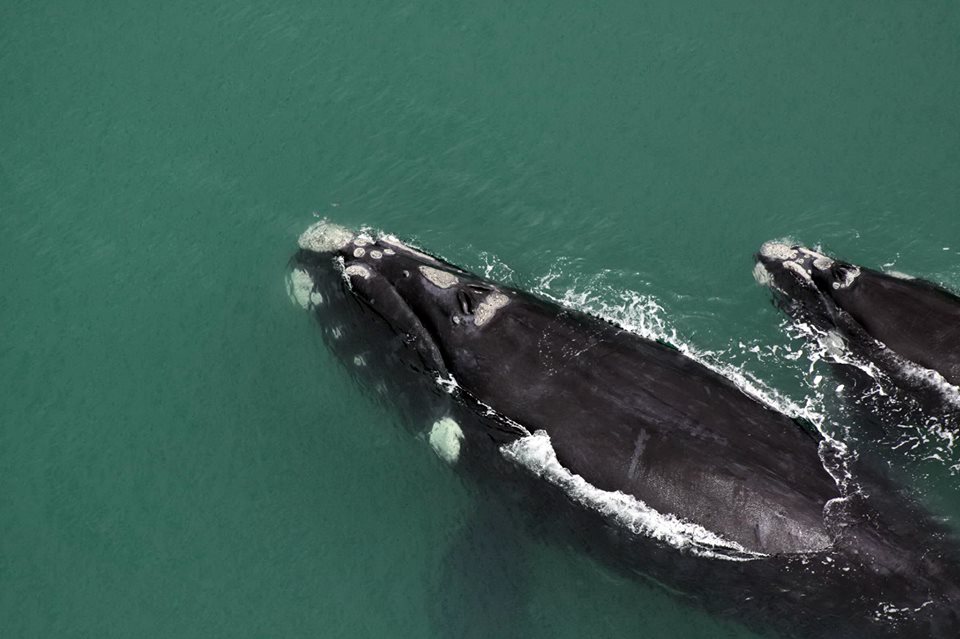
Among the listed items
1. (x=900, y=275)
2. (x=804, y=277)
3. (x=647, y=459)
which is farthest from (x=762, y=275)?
(x=647, y=459)

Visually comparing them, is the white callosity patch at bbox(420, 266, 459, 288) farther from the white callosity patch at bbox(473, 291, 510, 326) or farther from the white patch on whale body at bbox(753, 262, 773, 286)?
the white patch on whale body at bbox(753, 262, 773, 286)

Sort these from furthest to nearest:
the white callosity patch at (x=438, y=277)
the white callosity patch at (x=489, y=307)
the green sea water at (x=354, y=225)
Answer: the green sea water at (x=354, y=225), the white callosity patch at (x=438, y=277), the white callosity patch at (x=489, y=307)

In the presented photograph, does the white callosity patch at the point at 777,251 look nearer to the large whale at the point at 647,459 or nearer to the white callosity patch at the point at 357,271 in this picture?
the large whale at the point at 647,459

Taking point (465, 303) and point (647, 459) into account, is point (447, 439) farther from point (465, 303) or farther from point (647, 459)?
point (647, 459)

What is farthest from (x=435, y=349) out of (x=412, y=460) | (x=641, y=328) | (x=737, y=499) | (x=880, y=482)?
(x=880, y=482)

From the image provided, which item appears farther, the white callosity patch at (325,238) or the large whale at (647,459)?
the white callosity patch at (325,238)

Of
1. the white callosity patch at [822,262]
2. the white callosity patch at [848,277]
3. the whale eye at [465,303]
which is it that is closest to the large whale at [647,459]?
the whale eye at [465,303]
